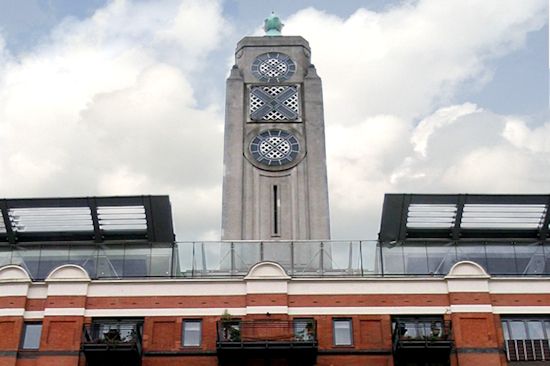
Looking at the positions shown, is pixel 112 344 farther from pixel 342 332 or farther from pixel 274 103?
pixel 274 103

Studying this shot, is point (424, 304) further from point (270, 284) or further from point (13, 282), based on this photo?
point (13, 282)

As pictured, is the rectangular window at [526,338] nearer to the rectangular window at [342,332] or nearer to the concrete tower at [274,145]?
the rectangular window at [342,332]

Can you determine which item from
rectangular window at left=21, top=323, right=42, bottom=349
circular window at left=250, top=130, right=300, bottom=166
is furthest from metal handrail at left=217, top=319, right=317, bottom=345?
circular window at left=250, top=130, right=300, bottom=166

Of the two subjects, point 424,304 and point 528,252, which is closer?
point 424,304

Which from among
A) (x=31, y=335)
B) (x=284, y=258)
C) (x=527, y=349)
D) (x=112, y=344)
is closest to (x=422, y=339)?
(x=527, y=349)

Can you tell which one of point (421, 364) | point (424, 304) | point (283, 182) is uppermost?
point (283, 182)

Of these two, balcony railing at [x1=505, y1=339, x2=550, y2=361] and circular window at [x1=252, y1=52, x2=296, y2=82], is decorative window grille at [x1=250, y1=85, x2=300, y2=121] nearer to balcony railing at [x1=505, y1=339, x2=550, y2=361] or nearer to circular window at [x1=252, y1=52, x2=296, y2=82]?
circular window at [x1=252, y1=52, x2=296, y2=82]

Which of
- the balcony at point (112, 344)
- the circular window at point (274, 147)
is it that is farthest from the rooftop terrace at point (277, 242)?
the circular window at point (274, 147)

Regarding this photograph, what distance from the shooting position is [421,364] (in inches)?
1353

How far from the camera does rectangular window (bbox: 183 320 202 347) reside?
3506 centimetres

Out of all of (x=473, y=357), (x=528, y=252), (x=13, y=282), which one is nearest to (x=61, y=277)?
(x=13, y=282)

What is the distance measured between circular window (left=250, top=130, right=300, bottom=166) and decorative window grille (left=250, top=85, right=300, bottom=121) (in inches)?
49.1

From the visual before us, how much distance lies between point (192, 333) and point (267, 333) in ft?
10.7

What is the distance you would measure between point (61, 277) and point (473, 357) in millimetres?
17506
